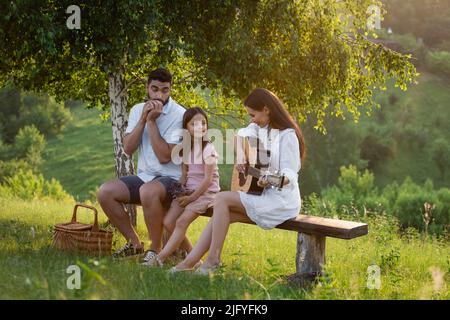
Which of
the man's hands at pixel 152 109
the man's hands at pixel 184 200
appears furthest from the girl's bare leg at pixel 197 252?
the man's hands at pixel 152 109

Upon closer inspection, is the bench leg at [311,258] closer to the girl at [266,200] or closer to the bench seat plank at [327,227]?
the bench seat plank at [327,227]

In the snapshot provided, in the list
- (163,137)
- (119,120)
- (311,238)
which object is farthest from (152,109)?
(119,120)

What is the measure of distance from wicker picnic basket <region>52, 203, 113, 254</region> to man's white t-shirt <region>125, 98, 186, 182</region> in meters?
0.67

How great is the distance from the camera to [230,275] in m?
5.01

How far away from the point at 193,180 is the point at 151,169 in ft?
1.64

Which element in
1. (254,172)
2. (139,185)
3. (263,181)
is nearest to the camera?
(263,181)

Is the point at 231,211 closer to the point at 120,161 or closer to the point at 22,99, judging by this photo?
the point at 120,161

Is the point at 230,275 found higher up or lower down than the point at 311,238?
lower down

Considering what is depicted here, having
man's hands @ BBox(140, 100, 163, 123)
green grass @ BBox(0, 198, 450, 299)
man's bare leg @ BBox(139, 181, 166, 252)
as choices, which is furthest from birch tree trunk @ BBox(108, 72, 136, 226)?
man's bare leg @ BBox(139, 181, 166, 252)

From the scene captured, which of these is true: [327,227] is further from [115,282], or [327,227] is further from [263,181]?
[115,282]

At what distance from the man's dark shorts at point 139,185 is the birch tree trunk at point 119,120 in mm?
2244

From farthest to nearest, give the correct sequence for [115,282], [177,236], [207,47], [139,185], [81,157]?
[81,157]
[207,47]
[139,185]
[177,236]
[115,282]

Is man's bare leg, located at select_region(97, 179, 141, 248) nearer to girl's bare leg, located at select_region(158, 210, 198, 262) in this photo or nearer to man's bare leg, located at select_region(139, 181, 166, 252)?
man's bare leg, located at select_region(139, 181, 166, 252)

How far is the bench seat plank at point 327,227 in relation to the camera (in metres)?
5.03
